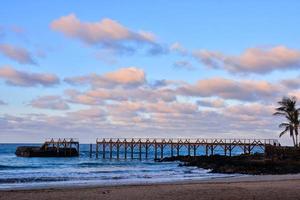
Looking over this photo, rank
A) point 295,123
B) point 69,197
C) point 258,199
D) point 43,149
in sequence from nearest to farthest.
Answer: point 258,199
point 69,197
point 295,123
point 43,149

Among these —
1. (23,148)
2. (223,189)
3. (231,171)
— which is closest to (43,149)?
(23,148)

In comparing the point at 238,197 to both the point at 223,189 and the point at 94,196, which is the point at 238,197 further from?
the point at 94,196

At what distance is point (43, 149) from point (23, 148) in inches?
216

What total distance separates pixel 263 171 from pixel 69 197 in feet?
88.4

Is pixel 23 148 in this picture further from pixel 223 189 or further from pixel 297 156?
pixel 223 189

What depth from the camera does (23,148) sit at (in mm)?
98750

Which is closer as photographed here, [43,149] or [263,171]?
[263,171]

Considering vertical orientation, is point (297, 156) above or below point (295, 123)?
below

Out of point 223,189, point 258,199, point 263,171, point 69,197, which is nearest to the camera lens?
point 258,199

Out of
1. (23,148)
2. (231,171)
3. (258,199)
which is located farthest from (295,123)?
(23,148)

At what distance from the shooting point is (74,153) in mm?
97875

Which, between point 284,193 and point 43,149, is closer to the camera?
point 284,193

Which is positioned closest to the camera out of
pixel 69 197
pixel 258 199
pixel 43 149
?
pixel 258 199

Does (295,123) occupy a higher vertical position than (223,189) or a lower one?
higher
